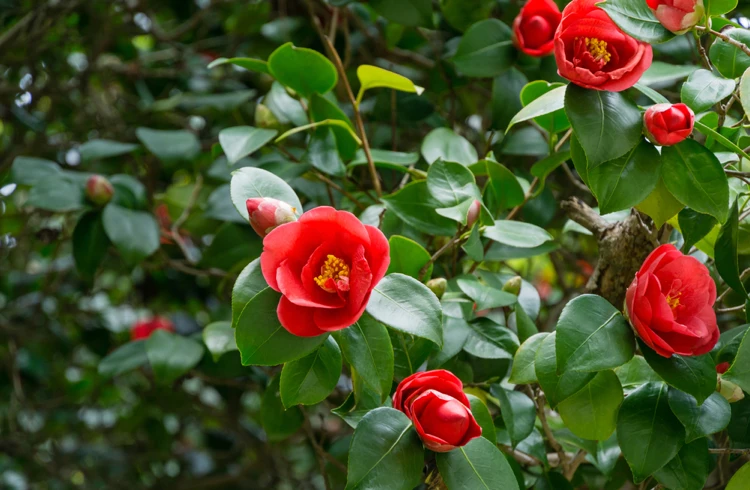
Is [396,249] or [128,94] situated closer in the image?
[396,249]

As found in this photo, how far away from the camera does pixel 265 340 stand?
0.58 m

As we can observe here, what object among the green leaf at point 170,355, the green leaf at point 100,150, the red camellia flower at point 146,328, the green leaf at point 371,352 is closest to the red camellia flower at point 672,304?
the green leaf at point 371,352

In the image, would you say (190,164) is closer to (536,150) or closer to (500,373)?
(536,150)

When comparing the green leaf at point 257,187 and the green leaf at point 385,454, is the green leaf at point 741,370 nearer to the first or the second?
the green leaf at point 385,454

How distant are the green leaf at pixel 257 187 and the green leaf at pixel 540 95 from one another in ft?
0.94

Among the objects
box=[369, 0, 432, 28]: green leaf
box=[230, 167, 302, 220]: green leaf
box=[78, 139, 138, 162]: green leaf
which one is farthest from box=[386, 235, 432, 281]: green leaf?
box=[78, 139, 138, 162]: green leaf

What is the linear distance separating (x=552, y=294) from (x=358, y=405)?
125 centimetres

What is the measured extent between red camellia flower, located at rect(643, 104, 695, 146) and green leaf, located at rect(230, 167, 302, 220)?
12.7 inches

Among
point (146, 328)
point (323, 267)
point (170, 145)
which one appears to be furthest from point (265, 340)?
point (146, 328)

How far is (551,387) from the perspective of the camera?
2.02 feet

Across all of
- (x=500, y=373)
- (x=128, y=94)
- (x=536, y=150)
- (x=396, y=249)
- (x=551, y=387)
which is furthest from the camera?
(x=128, y=94)

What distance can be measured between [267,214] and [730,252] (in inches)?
16.3

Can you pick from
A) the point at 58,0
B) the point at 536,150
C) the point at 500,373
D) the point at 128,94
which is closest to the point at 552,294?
the point at 536,150

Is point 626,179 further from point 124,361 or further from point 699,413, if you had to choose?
point 124,361
